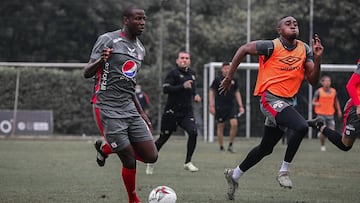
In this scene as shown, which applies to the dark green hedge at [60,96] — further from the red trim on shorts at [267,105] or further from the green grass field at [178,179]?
the red trim on shorts at [267,105]

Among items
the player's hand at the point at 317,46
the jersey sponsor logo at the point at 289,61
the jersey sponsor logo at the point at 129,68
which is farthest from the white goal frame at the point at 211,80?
the jersey sponsor logo at the point at 129,68

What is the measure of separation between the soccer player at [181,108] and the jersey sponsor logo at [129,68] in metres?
5.24

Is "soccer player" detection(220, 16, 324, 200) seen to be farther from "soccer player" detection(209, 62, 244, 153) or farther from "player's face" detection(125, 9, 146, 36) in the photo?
"soccer player" detection(209, 62, 244, 153)

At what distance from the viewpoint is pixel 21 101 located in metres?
29.0

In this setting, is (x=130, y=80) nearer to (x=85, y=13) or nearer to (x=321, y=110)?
(x=321, y=110)

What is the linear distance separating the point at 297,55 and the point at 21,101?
828 inches

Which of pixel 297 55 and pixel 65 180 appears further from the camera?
pixel 65 180

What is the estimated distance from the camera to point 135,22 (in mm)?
8023

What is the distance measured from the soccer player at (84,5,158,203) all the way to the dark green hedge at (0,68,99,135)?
2123cm

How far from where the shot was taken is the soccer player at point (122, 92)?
26.0 ft

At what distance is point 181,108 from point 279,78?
448 centimetres

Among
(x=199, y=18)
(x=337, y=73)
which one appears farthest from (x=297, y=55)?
(x=199, y=18)

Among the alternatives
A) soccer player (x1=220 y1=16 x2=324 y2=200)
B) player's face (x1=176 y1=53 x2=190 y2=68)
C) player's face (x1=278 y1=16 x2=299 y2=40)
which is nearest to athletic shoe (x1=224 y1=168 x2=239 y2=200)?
soccer player (x1=220 y1=16 x2=324 y2=200)

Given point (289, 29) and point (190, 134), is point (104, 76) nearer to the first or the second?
point (289, 29)
